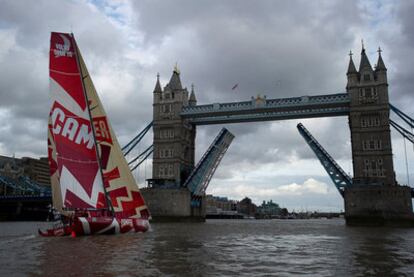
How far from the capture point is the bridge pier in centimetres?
6006

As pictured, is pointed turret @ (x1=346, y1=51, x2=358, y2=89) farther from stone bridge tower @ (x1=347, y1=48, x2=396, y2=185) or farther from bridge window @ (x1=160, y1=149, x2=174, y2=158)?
bridge window @ (x1=160, y1=149, x2=174, y2=158)

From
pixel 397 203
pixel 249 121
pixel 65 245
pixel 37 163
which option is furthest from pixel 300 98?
pixel 37 163

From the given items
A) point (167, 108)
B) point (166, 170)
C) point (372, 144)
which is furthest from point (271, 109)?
point (166, 170)

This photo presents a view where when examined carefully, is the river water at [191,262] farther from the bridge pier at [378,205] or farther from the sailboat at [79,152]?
the bridge pier at [378,205]

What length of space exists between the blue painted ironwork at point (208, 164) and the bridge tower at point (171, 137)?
10.4 ft

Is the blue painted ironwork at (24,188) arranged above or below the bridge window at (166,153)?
below

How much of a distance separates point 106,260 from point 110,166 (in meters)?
14.7

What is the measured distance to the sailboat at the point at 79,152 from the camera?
29.5 metres

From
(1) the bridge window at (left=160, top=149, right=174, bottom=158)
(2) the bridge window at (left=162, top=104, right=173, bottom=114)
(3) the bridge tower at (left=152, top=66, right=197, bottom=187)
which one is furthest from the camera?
(2) the bridge window at (left=162, top=104, right=173, bottom=114)

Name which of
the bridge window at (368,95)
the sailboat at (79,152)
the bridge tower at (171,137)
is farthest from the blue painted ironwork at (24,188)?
the sailboat at (79,152)

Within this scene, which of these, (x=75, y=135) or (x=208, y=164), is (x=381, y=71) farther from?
(x=75, y=135)

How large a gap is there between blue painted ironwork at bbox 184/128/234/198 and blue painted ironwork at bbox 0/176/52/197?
162 feet

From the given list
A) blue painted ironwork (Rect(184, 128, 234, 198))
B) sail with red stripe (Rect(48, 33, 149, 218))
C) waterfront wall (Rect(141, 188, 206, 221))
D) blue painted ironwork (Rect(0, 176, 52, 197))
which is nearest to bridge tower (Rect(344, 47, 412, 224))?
blue painted ironwork (Rect(184, 128, 234, 198))

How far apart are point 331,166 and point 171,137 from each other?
2980 cm
